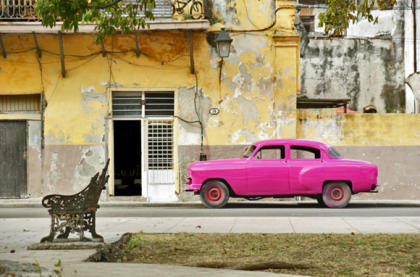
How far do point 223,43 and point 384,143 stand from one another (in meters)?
5.61

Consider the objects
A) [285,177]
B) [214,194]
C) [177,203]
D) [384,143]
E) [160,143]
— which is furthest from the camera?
[160,143]

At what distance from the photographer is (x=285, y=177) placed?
693 inches

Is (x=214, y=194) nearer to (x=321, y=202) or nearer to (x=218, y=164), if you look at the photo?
(x=218, y=164)

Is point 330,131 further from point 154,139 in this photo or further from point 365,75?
point 365,75

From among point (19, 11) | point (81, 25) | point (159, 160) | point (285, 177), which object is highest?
point (19, 11)

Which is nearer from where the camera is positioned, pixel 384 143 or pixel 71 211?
pixel 71 211

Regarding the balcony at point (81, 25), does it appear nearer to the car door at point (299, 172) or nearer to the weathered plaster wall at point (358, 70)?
the car door at point (299, 172)

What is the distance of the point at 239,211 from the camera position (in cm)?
1650

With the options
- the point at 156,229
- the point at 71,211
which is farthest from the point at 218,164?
the point at 71,211

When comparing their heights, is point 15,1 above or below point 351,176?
above

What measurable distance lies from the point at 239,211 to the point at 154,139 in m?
5.60

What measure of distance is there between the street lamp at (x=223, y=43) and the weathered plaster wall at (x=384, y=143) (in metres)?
3.46

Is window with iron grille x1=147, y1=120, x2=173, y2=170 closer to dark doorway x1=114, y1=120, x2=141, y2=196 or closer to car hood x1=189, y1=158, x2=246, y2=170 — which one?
dark doorway x1=114, y1=120, x2=141, y2=196

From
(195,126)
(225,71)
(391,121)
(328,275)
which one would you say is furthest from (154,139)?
(328,275)
